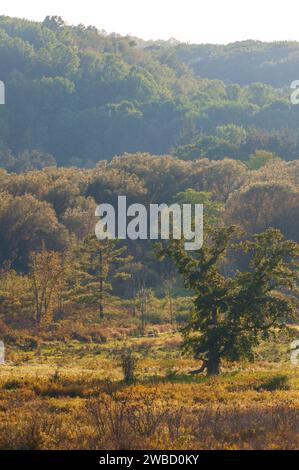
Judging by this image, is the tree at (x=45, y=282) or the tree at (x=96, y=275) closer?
the tree at (x=45, y=282)

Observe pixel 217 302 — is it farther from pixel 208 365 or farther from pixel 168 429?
pixel 168 429

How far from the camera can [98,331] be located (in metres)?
50.6

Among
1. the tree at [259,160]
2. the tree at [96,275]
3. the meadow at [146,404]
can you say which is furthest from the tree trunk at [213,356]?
the tree at [259,160]

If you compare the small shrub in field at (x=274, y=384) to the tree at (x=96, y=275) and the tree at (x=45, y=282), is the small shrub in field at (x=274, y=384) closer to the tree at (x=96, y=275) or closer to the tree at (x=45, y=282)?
the tree at (x=45, y=282)

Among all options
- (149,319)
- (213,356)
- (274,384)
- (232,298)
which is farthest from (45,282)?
(274,384)

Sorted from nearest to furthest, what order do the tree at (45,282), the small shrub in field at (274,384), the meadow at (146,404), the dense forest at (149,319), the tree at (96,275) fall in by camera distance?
the meadow at (146,404) < the dense forest at (149,319) < the small shrub in field at (274,384) < the tree at (45,282) < the tree at (96,275)

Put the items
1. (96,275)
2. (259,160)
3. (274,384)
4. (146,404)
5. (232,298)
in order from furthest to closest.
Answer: (259,160), (96,275), (232,298), (274,384), (146,404)

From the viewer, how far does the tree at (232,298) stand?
2973cm

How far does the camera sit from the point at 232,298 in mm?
30203

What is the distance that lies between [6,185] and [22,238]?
12355 millimetres

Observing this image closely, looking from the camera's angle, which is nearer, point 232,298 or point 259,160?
point 232,298

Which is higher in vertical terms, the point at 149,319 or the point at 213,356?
the point at 213,356

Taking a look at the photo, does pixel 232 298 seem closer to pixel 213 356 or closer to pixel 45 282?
pixel 213 356
